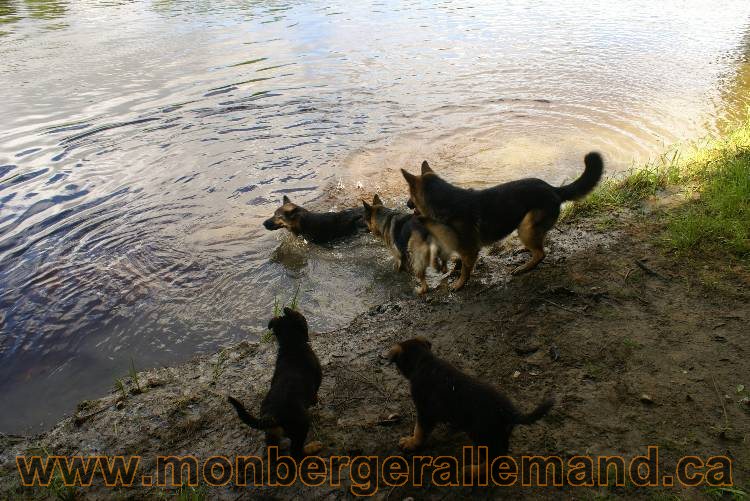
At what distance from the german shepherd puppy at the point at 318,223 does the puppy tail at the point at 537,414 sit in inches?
187

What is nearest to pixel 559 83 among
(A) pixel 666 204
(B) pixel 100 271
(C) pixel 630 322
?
(A) pixel 666 204

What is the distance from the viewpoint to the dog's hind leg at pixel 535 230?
521 cm

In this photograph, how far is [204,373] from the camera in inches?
187

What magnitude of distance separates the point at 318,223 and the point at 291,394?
410 centimetres

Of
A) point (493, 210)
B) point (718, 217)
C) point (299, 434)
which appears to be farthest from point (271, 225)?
point (718, 217)

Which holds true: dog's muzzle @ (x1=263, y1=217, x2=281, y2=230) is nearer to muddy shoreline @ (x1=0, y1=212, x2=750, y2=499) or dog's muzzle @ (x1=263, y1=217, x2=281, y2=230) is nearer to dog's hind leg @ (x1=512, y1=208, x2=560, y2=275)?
muddy shoreline @ (x1=0, y1=212, x2=750, y2=499)

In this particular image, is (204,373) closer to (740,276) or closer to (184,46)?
(740,276)

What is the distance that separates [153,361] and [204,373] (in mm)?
802

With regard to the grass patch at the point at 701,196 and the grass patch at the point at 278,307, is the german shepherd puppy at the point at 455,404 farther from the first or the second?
the grass patch at the point at 701,196

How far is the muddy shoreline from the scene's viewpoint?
3.26m

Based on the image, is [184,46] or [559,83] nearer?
[559,83]

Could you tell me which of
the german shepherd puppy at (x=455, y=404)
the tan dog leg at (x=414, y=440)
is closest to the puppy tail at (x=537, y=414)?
the german shepherd puppy at (x=455, y=404)

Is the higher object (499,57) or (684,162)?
(499,57)

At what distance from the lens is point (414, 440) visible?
Result: 3.38 meters
